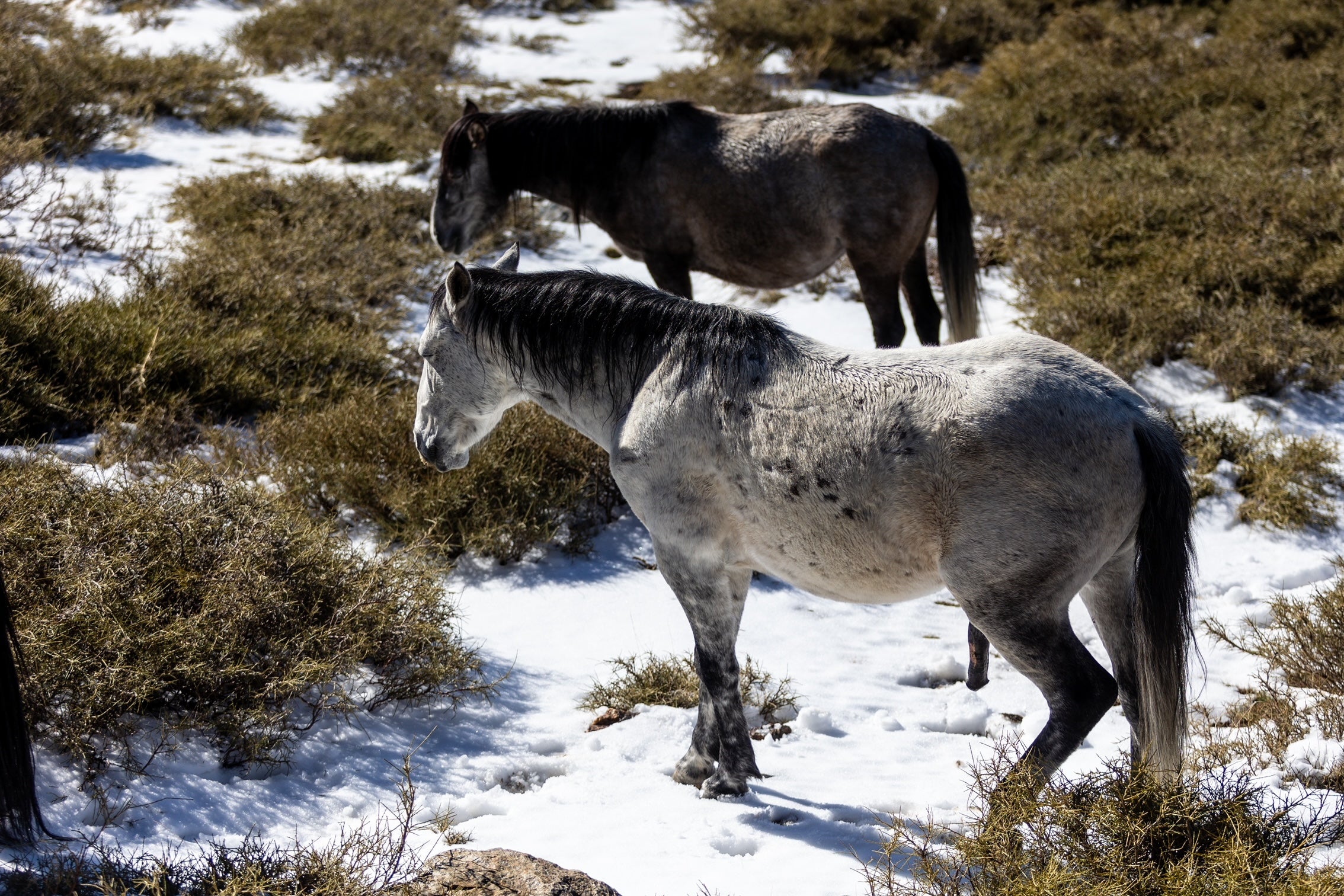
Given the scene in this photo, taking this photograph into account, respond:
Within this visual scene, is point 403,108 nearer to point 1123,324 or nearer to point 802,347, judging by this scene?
point 1123,324

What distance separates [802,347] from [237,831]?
251 cm

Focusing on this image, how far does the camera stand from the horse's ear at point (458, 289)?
372 centimetres

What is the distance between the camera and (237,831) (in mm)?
3340

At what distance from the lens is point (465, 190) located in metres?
7.05

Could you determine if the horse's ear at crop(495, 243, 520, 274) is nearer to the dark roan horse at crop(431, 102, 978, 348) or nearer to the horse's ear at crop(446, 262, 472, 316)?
the horse's ear at crop(446, 262, 472, 316)

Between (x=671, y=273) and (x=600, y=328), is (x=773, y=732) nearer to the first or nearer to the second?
(x=600, y=328)

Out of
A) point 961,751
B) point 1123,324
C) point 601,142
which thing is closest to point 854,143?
point 601,142

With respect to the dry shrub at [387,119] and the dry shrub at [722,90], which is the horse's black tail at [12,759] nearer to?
the dry shrub at [387,119]

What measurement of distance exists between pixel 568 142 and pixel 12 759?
16.2ft

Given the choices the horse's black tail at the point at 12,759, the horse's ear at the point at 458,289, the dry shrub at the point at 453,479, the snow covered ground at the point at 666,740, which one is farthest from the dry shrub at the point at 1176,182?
the horse's black tail at the point at 12,759

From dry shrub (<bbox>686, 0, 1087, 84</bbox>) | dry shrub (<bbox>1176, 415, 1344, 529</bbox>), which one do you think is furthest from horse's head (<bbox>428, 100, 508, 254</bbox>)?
dry shrub (<bbox>686, 0, 1087, 84</bbox>)

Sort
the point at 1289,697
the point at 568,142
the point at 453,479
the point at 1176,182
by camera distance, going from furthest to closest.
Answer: the point at 1176,182
the point at 568,142
the point at 453,479
the point at 1289,697

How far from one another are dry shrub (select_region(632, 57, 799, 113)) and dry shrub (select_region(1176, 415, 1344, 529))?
231 inches

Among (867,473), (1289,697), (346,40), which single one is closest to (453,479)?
(867,473)
